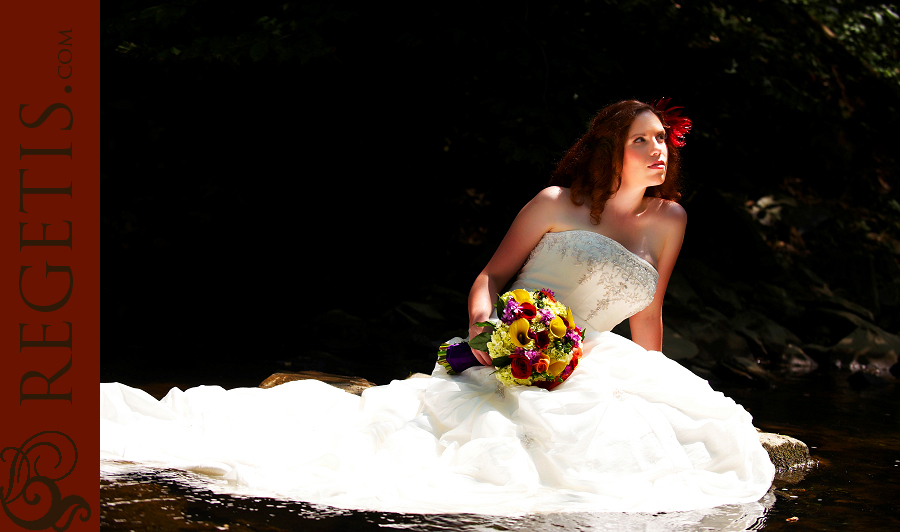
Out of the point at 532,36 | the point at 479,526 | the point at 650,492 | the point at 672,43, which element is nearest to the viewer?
the point at 479,526

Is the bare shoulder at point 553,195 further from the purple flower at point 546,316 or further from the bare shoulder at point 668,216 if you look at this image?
the purple flower at point 546,316

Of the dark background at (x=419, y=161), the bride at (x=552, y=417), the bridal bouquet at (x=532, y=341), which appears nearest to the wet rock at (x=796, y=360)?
the dark background at (x=419, y=161)

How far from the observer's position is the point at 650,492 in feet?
9.83

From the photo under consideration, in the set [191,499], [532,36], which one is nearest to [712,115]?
[532,36]

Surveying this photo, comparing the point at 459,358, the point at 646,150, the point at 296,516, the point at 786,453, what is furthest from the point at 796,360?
the point at 296,516

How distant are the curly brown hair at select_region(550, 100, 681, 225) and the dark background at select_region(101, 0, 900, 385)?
3.22 metres

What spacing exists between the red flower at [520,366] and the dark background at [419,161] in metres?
4.24

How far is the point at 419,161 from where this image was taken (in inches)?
440

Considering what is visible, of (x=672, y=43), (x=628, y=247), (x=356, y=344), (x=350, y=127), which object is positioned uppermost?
(x=672, y=43)

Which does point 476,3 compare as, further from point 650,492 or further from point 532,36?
point 650,492

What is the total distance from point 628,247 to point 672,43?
6.27m

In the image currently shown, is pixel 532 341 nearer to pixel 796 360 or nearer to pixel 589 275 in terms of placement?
pixel 589 275

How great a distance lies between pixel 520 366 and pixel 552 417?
238 mm

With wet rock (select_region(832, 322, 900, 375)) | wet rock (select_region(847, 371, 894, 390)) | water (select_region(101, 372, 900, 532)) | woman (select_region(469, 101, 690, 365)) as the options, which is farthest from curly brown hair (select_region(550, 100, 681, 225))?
wet rock (select_region(832, 322, 900, 375))
